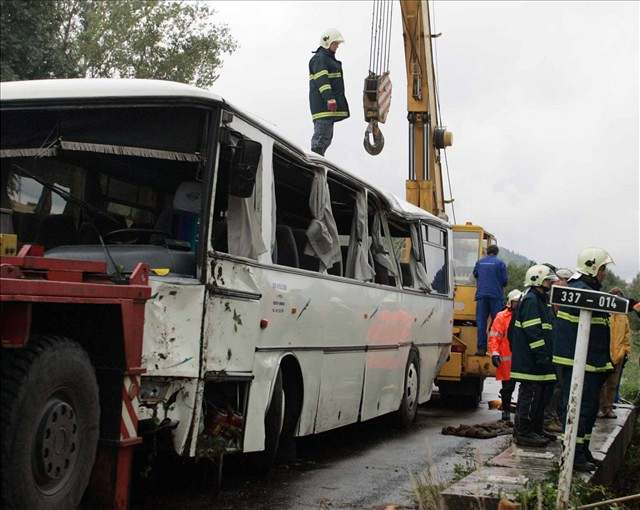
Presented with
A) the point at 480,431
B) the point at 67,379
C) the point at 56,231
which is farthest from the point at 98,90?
the point at 480,431

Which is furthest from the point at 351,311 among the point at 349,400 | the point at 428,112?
the point at 428,112

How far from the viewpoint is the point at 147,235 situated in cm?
691

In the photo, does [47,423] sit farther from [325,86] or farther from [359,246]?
[325,86]

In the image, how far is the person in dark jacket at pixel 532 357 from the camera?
934cm

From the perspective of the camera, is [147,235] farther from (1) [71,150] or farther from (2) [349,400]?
(2) [349,400]

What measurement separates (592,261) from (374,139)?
7.60m

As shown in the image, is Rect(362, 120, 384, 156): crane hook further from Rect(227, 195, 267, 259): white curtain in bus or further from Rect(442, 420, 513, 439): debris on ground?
Rect(227, 195, 267, 259): white curtain in bus

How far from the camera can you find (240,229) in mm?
7117

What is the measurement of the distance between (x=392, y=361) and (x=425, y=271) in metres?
2.24

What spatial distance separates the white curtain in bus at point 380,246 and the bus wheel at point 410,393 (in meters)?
1.49

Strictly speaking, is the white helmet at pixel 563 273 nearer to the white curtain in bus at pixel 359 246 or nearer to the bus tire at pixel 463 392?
the bus tire at pixel 463 392

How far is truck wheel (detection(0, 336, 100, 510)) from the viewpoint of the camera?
4.72 meters

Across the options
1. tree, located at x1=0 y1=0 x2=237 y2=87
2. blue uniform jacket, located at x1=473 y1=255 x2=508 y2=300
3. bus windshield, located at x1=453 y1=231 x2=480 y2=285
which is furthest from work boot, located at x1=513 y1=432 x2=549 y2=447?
tree, located at x1=0 y1=0 x2=237 y2=87

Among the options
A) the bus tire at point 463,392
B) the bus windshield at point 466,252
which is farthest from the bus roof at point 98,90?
the bus windshield at point 466,252
